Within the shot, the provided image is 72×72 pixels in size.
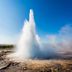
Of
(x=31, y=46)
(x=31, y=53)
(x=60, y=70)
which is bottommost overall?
(x=60, y=70)

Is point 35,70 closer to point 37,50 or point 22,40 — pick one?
point 37,50

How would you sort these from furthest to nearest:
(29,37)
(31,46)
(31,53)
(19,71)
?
(29,37), (31,46), (31,53), (19,71)

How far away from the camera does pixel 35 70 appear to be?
8.12 meters

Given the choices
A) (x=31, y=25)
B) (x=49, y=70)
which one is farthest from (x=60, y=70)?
(x=31, y=25)

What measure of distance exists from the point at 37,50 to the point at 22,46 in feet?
6.40

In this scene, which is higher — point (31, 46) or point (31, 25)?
point (31, 25)

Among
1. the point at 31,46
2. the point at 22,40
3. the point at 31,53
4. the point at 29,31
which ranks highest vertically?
the point at 29,31

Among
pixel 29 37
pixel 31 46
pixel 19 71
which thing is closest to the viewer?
pixel 19 71

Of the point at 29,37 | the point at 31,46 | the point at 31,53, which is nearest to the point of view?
the point at 31,53

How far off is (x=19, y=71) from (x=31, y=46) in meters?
7.31

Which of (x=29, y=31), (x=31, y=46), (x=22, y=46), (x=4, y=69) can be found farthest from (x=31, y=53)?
(x=4, y=69)

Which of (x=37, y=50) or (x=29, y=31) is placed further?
(x=29, y=31)

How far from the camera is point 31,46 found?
1523cm

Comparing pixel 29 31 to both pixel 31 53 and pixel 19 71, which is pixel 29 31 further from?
pixel 19 71
